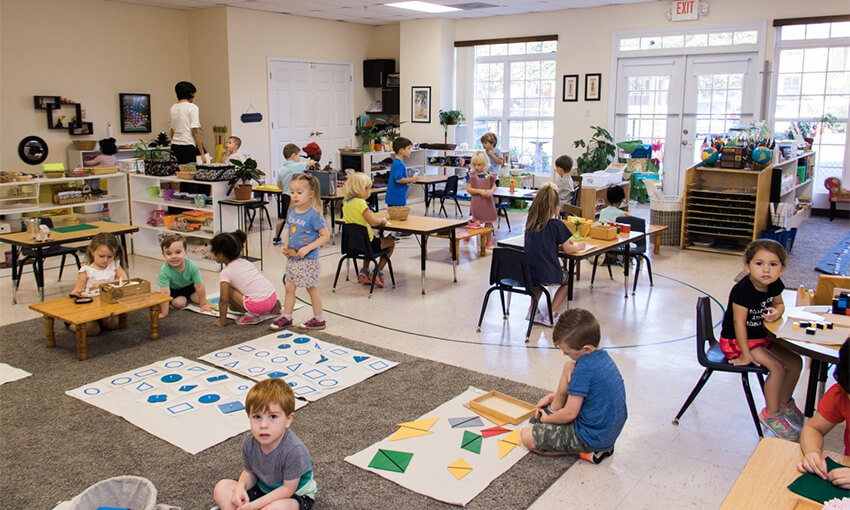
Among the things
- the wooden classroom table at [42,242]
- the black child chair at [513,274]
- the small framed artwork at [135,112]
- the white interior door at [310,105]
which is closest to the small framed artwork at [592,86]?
the white interior door at [310,105]

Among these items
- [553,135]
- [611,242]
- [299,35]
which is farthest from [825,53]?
[299,35]

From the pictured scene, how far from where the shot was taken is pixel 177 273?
5.93 meters

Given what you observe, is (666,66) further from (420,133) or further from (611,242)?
(611,242)

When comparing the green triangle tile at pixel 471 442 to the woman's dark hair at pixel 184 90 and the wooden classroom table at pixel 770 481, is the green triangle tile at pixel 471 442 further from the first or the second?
the woman's dark hair at pixel 184 90

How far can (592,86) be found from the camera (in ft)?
39.5

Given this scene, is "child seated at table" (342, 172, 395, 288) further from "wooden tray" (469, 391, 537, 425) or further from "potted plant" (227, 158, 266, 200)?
"wooden tray" (469, 391, 537, 425)

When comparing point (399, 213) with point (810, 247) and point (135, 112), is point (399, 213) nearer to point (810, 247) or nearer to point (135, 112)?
point (810, 247)

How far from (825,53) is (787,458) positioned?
399 inches

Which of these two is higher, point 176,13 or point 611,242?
point 176,13

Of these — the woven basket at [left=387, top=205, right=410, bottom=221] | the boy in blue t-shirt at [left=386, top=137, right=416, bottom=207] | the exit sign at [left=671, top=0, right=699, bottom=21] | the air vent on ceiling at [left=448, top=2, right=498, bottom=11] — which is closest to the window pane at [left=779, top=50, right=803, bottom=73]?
the exit sign at [left=671, top=0, right=699, bottom=21]

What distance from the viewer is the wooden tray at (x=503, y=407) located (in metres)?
3.96

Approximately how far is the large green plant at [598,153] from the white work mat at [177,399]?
27.6 ft

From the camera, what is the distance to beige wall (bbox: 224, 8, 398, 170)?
11.4 metres

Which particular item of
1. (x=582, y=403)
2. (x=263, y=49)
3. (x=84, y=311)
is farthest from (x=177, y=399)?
(x=263, y=49)
